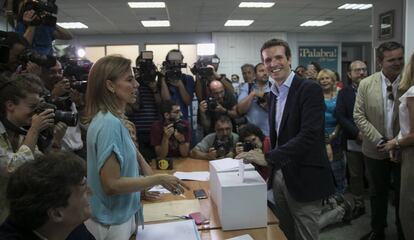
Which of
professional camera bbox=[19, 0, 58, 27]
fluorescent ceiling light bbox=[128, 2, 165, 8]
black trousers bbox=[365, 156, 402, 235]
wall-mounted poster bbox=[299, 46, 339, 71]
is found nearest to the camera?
professional camera bbox=[19, 0, 58, 27]

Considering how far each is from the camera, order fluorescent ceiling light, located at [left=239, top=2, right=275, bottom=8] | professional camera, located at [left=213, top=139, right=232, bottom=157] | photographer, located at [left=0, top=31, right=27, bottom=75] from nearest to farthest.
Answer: photographer, located at [left=0, top=31, right=27, bottom=75], professional camera, located at [left=213, top=139, right=232, bottom=157], fluorescent ceiling light, located at [left=239, top=2, right=275, bottom=8]

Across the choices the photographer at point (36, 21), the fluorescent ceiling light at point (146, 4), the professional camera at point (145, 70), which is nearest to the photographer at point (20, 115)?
the photographer at point (36, 21)

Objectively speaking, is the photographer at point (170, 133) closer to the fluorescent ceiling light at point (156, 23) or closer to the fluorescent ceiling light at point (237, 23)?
the fluorescent ceiling light at point (156, 23)

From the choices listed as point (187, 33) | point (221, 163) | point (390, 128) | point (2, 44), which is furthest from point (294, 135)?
point (187, 33)

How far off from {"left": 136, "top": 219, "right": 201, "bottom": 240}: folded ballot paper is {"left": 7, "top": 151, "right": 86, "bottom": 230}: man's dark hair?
601mm

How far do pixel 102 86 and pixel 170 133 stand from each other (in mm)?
1588

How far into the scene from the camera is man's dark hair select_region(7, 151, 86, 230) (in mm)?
882

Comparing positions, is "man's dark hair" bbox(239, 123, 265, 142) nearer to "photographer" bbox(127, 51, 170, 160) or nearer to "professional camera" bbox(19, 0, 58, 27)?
"photographer" bbox(127, 51, 170, 160)

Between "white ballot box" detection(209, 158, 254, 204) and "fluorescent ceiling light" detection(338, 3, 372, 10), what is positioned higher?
"fluorescent ceiling light" detection(338, 3, 372, 10)

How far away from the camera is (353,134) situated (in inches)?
130

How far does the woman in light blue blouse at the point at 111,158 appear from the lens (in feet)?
3.98

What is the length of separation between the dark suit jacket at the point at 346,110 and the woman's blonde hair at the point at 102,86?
263 centimetres

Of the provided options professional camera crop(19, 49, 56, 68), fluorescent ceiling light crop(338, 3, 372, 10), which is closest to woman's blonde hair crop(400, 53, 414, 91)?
professional camera crop(19, 49, 56, 68)

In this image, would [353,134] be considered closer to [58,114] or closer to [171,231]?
[171,231]
